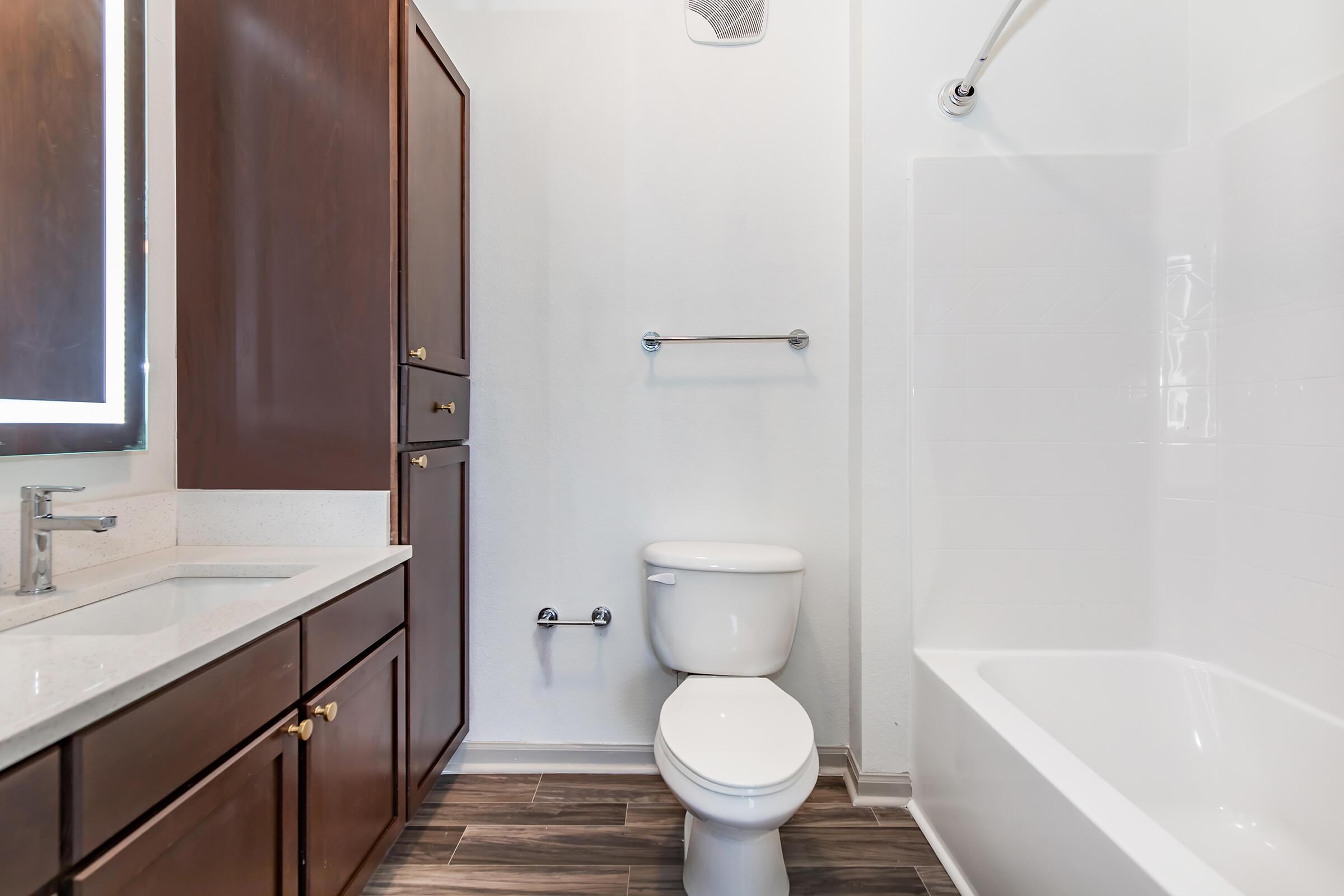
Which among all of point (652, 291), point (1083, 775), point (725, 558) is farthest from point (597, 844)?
point (652, 291)

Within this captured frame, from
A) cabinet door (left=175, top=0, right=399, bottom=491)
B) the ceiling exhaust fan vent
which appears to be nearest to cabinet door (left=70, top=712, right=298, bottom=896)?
cabinet door (left=175, top=0, right=399, bottom=491)

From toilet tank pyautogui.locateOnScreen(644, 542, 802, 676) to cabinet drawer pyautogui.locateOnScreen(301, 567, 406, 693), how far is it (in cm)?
64

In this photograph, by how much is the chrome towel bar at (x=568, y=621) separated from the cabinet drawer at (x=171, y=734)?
85 cm

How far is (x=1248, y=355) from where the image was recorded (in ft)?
5.10

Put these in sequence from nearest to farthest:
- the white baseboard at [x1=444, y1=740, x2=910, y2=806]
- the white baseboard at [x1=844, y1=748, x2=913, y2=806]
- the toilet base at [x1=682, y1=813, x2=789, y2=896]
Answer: the toilet base at [x1=682, y1=813, x2=789, y2=896] < the white baseboard at [x1=844, y1=748, x2=913, y2=806] < the white baseboard at [x1=444, y1=740, x2=910, y2=806]

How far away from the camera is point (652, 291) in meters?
1.84

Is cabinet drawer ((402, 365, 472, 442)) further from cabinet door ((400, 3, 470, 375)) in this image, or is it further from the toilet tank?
the toilet tank

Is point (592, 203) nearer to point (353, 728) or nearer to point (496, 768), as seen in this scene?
point (353, 728)

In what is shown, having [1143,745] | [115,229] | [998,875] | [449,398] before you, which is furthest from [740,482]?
[115,229]

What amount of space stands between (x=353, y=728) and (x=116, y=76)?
4.49 ft

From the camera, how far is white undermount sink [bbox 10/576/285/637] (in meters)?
1.01

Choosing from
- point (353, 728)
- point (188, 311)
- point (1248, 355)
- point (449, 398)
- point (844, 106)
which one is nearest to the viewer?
point (353, 728)

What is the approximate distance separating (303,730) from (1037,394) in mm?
1807

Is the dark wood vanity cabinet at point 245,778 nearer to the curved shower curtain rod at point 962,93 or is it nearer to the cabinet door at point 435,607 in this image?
the cabinet door at point 435,607
